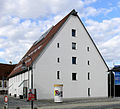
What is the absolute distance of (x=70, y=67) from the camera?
39281 millimetres

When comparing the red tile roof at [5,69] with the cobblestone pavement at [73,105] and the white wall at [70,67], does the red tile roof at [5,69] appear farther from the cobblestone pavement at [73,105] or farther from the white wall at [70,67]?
the cobblestone pavement at [73,105]

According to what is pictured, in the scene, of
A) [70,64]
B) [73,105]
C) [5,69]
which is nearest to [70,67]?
[70,64]

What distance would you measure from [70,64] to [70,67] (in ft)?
1.87

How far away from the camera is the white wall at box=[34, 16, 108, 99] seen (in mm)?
36375

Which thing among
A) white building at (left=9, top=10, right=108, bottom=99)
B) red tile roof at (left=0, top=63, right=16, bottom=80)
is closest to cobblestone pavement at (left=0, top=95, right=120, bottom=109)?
white building at (left=9, top=10, right=108, bottom=99)

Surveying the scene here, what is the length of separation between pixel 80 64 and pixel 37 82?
31.9 feet

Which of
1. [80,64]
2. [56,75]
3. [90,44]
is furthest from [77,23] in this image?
[56,75]

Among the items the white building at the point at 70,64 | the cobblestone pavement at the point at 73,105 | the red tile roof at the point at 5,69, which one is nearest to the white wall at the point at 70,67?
the white building at the point at 70,64

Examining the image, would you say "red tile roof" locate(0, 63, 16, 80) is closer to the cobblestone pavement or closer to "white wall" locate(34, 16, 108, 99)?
"white wall" locate(34, 16, 108, 99)

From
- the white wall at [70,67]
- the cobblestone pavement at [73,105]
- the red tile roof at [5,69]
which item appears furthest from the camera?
the red tile roof at [5,69]

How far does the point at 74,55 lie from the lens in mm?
40062

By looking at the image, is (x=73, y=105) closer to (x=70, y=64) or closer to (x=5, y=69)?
(x=70, y=64)

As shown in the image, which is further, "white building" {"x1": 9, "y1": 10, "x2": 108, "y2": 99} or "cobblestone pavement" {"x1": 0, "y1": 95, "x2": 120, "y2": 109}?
"white building" {"x1": 9, "y1": 10, "x2": 108, "y2": 99}

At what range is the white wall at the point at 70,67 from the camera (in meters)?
36.4
